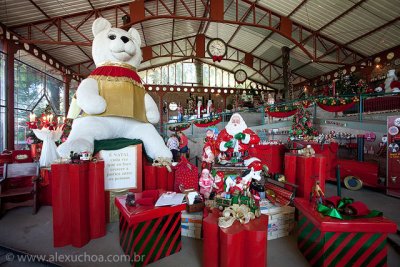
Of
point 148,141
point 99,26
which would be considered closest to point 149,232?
point 148,141

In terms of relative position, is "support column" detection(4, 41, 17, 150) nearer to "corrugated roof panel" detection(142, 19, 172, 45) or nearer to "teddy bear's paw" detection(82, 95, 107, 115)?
"corrugated roof panel" detection(142, 19, 172, 45)

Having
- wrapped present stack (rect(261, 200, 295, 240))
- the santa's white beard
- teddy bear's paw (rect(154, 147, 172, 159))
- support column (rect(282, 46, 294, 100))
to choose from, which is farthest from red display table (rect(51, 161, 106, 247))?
support column (rect(282, 46, 294, 100))

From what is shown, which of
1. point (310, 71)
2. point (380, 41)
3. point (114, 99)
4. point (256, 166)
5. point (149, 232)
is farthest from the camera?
point (310, 71)

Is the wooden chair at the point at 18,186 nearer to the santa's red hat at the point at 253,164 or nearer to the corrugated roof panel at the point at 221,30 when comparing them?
the santa's red hat at the point at 253,164

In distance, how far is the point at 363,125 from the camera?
215 inches

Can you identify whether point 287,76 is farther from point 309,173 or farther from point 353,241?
point 353,241

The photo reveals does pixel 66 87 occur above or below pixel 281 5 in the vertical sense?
below

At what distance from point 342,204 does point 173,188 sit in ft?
6.93

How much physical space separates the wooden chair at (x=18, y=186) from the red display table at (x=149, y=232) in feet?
6.17

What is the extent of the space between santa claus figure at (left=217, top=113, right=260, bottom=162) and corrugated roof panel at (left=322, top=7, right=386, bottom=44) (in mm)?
8278

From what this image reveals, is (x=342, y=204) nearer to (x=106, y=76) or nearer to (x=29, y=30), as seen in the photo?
(x=106, y=76)

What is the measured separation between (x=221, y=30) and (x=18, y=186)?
40.2ft

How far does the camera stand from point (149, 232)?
1.99 meters

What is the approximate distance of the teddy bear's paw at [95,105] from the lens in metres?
2.93
